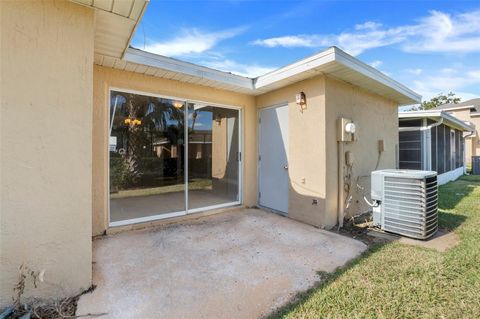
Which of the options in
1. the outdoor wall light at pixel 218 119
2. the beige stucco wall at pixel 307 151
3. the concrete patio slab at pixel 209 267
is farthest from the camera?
the outdoor wall light at pixel 218 119

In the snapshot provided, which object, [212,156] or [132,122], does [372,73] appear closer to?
[212,156]

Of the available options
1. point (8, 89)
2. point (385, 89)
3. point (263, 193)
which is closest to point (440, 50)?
point (385, 89)

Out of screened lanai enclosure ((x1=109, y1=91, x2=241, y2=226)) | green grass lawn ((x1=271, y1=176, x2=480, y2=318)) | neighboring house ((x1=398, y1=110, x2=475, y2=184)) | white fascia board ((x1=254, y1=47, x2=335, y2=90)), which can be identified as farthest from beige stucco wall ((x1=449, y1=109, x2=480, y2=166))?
screened lanai enclosure ((x1=109, y1=91, x2=241, y2=226))

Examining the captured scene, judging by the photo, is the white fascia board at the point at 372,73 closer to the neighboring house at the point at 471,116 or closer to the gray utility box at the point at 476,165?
the gray utility box at the point at 476,165

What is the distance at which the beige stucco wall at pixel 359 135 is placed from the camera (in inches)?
181

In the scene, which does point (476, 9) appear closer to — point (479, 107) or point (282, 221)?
point (282, 221)

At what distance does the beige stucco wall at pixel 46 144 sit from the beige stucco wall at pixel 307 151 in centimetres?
366

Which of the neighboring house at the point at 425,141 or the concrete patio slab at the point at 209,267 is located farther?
the neighboring house at the point at 425,141

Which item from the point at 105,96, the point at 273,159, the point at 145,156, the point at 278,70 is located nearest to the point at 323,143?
→ the point at 273,159

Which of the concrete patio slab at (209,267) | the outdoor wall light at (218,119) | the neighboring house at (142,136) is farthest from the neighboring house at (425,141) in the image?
the outdoor wall light at (218,119)

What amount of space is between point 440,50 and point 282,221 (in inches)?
352

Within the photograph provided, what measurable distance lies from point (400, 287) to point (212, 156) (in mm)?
3992

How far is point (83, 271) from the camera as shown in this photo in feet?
8.05

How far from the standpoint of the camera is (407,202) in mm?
4074
